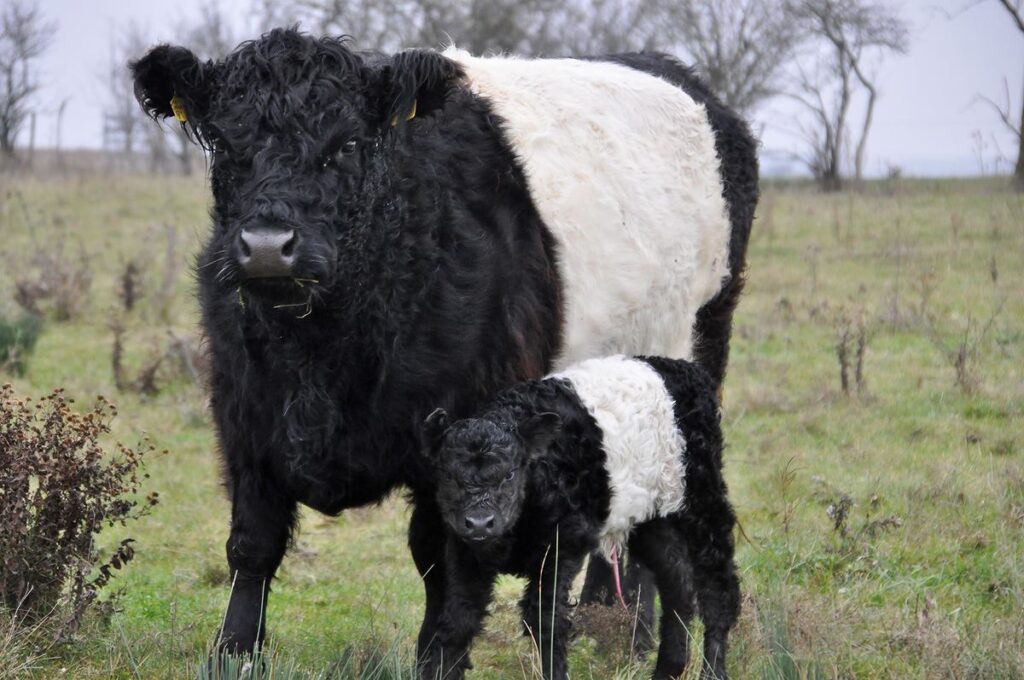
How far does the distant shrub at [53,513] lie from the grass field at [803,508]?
0.22 m

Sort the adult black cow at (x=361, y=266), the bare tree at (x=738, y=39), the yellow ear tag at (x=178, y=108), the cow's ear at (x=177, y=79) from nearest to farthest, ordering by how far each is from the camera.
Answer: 1. the adult black cow at (x=361, y=266)
2. the cow's ear at (x=177, y=79)
3. the yellow ear tag at (x=178, y=108)
4. the bare tree at (x=738, y=39)

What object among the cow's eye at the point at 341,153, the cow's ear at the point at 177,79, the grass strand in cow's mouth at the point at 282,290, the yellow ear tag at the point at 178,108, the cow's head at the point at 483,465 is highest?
the cow's ear at the point at 177,79

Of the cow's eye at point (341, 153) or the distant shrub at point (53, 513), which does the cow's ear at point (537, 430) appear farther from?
the distant shrub at point (53, 513)

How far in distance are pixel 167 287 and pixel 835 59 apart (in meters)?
26.0

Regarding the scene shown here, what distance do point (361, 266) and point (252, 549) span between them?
105 cm

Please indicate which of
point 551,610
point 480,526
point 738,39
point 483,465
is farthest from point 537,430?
point 738,39

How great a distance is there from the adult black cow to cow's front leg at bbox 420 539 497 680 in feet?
1.26

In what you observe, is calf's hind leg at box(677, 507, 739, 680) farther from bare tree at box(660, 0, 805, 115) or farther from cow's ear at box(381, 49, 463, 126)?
bare tree at box(660, 0, 805, 115)

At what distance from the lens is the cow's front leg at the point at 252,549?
13.5ft

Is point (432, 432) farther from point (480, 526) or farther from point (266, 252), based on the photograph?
point (266, 252)

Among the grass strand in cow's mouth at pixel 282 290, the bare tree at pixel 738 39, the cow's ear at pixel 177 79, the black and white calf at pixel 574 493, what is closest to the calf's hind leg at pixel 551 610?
the black and white calf at pixel 574 493

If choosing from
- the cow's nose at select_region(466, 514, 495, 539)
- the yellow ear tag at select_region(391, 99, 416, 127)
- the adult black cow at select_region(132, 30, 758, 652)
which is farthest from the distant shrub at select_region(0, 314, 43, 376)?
the cow's nose at select_region(466, 514, 495, 539)

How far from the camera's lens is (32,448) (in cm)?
445

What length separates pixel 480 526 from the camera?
353cm
